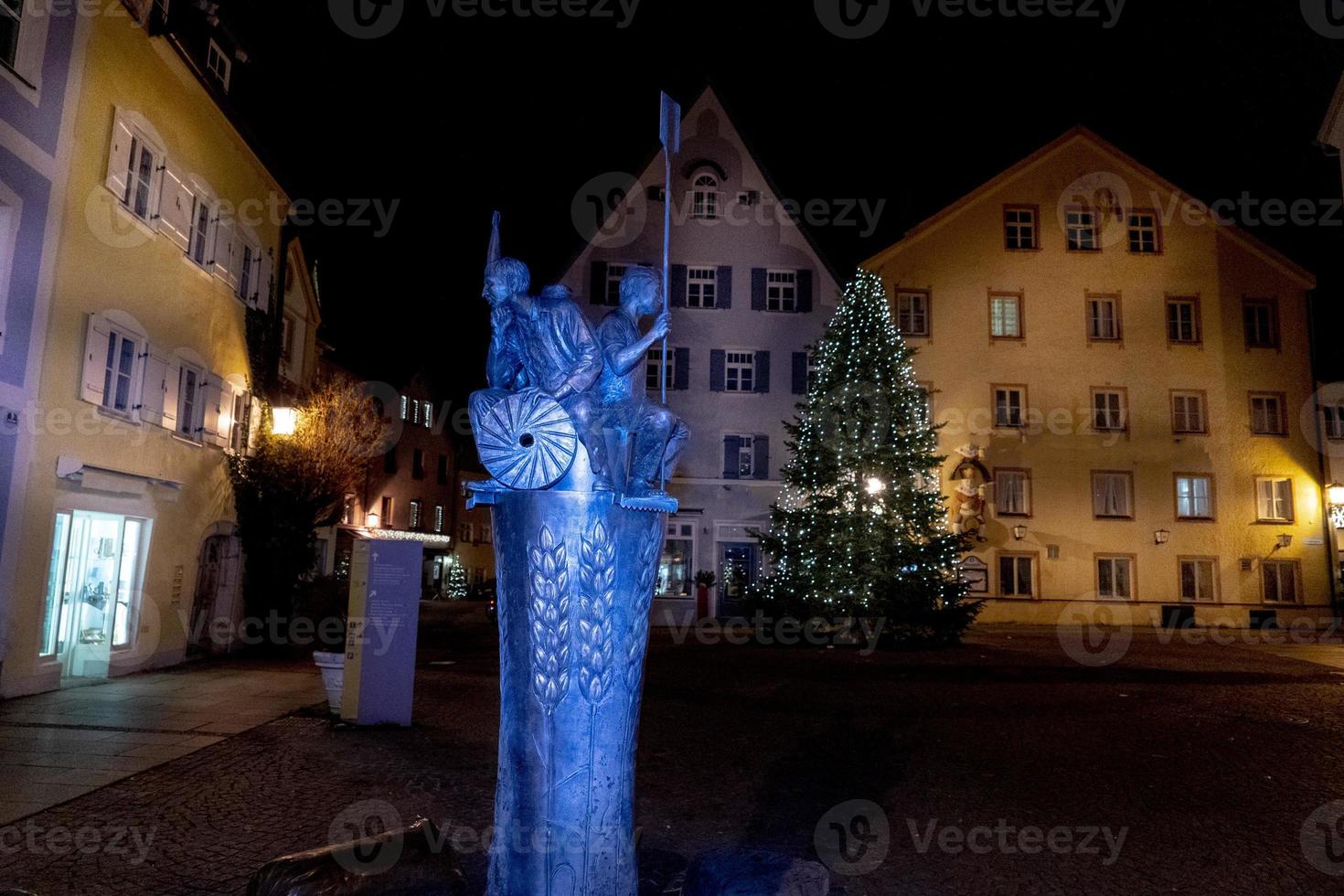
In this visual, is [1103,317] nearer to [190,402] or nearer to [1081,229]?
[1081,229]

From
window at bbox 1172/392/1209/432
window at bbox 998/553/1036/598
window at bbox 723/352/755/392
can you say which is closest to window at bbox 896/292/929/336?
window at bbox 723/352/755/392

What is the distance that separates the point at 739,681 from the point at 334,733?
679cm

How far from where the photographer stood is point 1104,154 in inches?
1196

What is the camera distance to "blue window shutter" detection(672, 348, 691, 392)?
28.7 metres

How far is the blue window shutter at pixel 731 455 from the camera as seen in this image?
93.1 feet

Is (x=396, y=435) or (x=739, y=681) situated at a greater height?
(x=396, y=435)

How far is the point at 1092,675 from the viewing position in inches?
625

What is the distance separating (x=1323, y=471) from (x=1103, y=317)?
26.4ft

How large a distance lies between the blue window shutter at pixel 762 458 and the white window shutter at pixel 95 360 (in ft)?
60.1

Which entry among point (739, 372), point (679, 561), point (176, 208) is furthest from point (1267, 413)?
point (176, 208)

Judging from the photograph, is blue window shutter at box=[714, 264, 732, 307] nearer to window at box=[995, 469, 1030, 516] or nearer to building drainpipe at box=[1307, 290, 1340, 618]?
window at box=[995, 469, 1030, 516]

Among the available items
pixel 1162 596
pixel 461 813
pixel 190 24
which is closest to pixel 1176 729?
pixel 461 813

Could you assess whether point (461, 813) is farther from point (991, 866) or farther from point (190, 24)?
point (190, 24)

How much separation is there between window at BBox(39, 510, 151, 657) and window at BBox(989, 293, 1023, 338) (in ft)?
79.8
